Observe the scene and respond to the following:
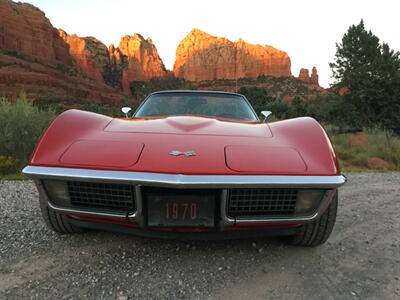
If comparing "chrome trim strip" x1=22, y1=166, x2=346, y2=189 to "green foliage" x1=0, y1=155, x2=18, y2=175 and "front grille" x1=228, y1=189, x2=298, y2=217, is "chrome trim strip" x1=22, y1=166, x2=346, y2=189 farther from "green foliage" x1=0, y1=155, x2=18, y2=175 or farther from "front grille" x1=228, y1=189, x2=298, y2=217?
"green foliage" x1=0, y1=155, x2=18, y2=175

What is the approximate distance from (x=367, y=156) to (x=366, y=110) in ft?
61.2

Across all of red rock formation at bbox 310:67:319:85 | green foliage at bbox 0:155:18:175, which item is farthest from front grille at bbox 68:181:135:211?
red rock formation at bbox 310:67:319:85

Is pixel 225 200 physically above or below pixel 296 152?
below

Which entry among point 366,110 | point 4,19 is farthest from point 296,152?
point 4,19

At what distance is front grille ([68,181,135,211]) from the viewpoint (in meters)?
1.79

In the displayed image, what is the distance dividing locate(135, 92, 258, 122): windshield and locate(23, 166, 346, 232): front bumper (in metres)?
1.51

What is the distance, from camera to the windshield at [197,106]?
3.29m

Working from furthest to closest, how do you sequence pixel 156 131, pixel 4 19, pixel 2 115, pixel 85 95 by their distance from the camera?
pixel 4 19
pixel 85 95
pixel 2 115
pixel 156 131

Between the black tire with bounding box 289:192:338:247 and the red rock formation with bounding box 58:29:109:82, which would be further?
the red rock formation with bounding box 58:29:109:82

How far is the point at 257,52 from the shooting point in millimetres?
102938

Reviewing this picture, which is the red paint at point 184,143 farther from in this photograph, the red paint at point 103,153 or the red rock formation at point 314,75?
the red rock formation at point 314,75

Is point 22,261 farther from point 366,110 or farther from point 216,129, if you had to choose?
point 366,110

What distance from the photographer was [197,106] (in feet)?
11.1

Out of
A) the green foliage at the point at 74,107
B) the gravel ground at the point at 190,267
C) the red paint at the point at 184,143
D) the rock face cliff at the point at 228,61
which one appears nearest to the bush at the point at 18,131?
the green foliage at the point at 74,107
